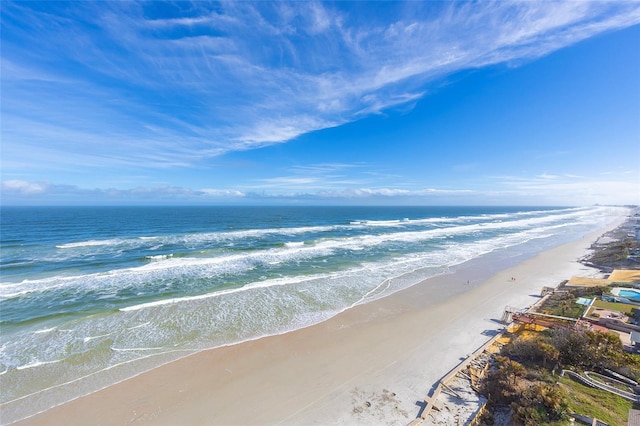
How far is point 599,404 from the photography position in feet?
24.9

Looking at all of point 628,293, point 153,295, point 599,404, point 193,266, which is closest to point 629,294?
point 628,293

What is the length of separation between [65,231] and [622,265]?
78.3m

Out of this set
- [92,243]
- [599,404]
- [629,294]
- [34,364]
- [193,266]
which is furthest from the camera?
[92,243]

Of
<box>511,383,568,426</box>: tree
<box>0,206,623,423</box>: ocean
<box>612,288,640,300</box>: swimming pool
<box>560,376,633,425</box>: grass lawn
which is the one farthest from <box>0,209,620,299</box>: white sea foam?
<box>612,288,640,300</box>: swimming pool

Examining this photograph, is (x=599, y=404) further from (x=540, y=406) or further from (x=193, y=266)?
(x=193, y=266)

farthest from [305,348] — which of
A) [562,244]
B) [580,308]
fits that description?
[562,244]

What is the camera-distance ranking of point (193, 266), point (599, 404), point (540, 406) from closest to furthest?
point (540, 406) → point (599, 404) → point (193, 266)

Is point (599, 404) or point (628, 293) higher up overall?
point (599, 404)

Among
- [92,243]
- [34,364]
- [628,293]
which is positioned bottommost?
[34,364]

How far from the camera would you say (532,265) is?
92.8ft

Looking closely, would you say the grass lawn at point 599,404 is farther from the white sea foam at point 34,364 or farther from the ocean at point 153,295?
the white sea foam at point 34,364

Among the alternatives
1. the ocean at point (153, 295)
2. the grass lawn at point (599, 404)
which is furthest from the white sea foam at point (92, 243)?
the grass lawn at point (599, 404)

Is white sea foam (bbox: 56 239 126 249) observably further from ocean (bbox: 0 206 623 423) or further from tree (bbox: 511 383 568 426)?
tree (bbox: 511 383 568 426)

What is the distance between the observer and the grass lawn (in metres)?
7.12
